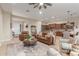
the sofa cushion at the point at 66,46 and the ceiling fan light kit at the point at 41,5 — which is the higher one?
the ceiling fan light kit at the point at 41,5

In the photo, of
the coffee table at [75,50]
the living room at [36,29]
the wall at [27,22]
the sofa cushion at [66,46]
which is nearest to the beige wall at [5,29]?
the living room at [36,29]

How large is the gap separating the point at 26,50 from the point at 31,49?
0.09 metres

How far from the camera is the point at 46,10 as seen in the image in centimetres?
218

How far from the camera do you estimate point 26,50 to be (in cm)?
218

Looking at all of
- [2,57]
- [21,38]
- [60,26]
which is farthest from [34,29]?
[2,57]

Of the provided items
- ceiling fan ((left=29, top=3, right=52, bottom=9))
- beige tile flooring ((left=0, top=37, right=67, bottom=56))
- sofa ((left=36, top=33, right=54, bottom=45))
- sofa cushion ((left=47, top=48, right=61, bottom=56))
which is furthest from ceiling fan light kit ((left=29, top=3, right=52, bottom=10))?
sofa cushion ((left=47, top=48, right=61, bottom=56))

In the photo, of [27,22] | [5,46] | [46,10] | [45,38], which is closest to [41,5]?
[46,10]

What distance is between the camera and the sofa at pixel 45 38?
2.23m

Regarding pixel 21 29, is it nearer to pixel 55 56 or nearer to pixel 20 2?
pixel 20 2

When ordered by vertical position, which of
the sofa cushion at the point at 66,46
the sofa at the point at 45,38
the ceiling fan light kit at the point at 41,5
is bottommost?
the sofa cushion at the point at 66,46

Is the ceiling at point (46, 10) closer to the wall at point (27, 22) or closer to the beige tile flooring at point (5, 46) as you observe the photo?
the wall at point (27, 22)

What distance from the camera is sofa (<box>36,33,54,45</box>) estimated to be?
2.23m

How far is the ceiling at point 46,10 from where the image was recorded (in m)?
2.14

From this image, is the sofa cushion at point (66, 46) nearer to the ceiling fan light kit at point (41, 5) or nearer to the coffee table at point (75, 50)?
the coffee table at point (75, 50)
